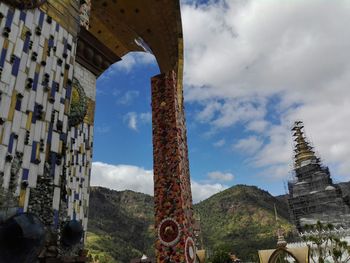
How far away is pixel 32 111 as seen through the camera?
205 inches

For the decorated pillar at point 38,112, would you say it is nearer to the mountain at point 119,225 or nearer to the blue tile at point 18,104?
the blue tile at point 18,104

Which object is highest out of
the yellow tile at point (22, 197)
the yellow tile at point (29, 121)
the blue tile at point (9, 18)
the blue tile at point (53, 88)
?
the blue tile at point (9, 18)

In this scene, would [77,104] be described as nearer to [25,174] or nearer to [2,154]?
[25,174]

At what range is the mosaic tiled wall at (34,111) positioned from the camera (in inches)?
185

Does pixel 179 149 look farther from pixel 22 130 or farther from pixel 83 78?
pixel 22 130

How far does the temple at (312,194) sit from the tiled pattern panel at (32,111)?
100ft

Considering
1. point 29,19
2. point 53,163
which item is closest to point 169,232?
point 53,163

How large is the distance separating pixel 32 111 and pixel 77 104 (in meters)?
2.61

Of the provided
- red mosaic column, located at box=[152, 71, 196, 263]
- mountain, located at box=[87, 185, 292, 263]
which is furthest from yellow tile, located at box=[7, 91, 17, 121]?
mountain, located at box=[87, 185, 292, 263]

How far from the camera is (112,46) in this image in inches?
505

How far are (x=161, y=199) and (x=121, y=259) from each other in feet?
112

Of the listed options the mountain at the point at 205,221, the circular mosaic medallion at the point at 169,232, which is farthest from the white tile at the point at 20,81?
the mountain at the point at 205,221

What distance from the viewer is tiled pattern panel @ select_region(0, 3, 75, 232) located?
186 inches

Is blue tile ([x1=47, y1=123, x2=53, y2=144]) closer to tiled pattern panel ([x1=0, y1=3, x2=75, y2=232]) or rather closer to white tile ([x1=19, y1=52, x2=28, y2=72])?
tiled pattern panel ([x1=0, y1=3, x2=75, y2=232])
